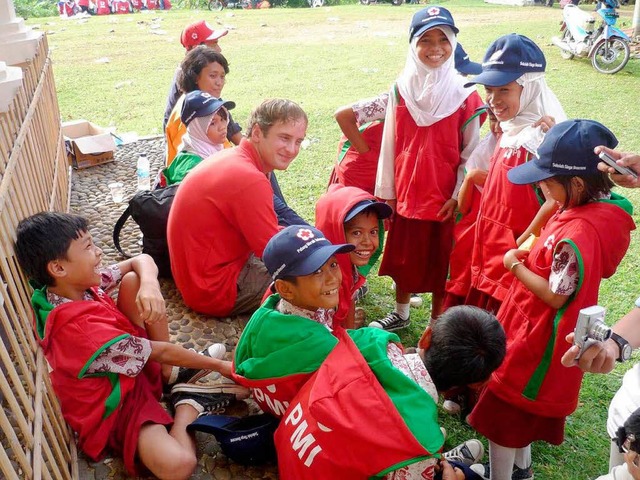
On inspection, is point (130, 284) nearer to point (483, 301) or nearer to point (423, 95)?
point (483, 301)

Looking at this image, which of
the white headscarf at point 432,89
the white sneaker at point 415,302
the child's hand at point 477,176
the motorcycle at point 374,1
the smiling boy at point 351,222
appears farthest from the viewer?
the motorcycle at point 374,1

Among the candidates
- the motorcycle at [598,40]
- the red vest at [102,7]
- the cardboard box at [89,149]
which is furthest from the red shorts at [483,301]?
the red vest at [102,7]

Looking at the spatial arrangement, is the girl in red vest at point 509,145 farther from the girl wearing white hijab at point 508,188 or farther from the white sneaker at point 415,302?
the white sneaker at point 415,302

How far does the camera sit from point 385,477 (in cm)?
196

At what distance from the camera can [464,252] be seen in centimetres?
311

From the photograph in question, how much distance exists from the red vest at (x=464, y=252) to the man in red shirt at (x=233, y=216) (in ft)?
3.45

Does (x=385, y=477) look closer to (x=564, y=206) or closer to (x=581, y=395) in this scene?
(x=564, y=206)

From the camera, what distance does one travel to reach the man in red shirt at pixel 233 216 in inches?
122

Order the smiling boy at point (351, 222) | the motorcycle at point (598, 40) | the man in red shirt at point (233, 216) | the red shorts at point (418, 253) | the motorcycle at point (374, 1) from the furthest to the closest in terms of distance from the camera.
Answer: the motorcycle at point (374, 1) → the motorcycle at point (598, 40) → the red shorts at point (418, 253) → the man in red shirt at point (233, 216) → the smiling boy at point (351, 222)

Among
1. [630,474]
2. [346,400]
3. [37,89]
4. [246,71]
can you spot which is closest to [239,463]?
[346,400]

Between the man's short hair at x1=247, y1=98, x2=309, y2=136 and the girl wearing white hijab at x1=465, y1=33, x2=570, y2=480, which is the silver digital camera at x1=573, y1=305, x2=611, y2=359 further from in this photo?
the man's short hair at x1=247, y1=98, x2=309, y2=136

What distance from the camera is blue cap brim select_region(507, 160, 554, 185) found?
222 centimetres

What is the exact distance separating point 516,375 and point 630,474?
62 cm

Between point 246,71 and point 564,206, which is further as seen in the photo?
point 246,71
